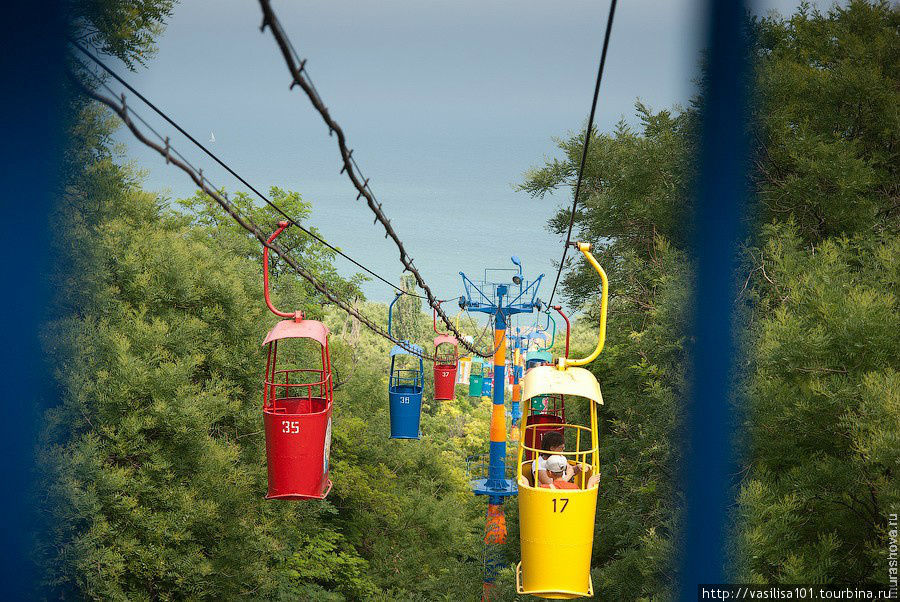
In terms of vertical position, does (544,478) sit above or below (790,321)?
below

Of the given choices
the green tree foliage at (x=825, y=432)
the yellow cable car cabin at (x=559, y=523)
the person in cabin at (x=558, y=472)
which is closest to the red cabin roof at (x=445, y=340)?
the green tree foliage at (x=825, y=432)

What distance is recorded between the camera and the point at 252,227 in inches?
167

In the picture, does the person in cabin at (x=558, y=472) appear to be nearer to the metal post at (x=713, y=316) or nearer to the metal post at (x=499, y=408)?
the metal post at (x=713, y=316)

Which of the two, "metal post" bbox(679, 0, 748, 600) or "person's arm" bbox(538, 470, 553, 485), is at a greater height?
"metal post" bbox(679, 0, 748, 600)

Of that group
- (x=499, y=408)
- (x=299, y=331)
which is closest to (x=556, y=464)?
(x=299, y=331)

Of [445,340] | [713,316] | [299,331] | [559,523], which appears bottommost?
[559,523]

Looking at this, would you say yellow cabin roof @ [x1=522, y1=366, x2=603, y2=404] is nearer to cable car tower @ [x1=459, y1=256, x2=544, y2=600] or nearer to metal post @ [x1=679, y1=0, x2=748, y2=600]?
metal post @ [x1=679, y1=0, x2=748, y2=600]

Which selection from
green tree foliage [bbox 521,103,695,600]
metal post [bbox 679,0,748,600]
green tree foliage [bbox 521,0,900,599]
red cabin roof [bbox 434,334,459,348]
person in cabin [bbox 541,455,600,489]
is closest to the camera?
metal post [bbox 679,0,748,600]

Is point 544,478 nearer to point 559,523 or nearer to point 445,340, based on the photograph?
point 559,523

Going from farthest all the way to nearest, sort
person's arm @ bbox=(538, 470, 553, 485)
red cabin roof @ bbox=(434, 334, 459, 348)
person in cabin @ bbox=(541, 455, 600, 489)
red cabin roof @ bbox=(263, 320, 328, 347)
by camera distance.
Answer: red cabin roof @ bbox=(434, 334, 459, 348), person's arm @ bbox=(538, 470, 553, 485), person in cabin @ bbox=(541, 455, 600, 489), red cabin roof @ bbox=(263, 320, 328, 347)

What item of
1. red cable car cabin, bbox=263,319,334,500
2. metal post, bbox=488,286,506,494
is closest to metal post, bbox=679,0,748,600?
red cable car cabin, bbox=263,319,334,500

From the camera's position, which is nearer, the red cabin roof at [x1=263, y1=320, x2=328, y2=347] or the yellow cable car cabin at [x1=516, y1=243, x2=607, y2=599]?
the yellow cable car cabin at [x1=516, y1=243, x2=607, y2=599]

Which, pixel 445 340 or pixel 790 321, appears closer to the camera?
pixel 790 321

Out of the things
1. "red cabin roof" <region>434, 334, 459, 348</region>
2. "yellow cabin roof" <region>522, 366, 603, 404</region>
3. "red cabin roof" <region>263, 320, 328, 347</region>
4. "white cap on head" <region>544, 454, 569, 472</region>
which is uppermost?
"red cabin roof" <region>434, 334, 459, 348</region>
